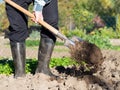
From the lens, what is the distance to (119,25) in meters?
33.3

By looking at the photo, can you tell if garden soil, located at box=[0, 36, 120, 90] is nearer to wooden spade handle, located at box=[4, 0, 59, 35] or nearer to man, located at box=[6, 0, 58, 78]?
man, located at box=[6, 0, 58, 78]

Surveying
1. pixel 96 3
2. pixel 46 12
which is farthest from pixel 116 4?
pixel 46 12

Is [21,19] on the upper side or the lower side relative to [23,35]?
upper

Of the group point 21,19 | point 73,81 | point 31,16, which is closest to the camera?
point 73,81

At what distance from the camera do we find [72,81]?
5.63 m

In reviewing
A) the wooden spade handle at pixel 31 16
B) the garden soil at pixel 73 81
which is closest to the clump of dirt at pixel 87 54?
the garden soil at pixel 73 81

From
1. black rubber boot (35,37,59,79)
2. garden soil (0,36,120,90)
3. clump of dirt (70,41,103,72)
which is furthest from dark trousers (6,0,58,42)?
garden soil (0,36,120,90)

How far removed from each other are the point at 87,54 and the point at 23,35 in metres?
0.96

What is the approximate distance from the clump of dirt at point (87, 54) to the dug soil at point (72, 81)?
182 millimetres

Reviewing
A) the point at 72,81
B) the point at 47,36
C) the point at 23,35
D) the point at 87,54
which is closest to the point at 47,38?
the point at 47,36

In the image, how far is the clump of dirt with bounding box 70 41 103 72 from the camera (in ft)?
19.7

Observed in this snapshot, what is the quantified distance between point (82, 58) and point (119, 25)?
90.7 feet

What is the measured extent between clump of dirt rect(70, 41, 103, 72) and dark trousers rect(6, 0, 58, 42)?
0.48 meters

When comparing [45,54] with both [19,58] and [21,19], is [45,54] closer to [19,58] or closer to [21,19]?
[19,58]
